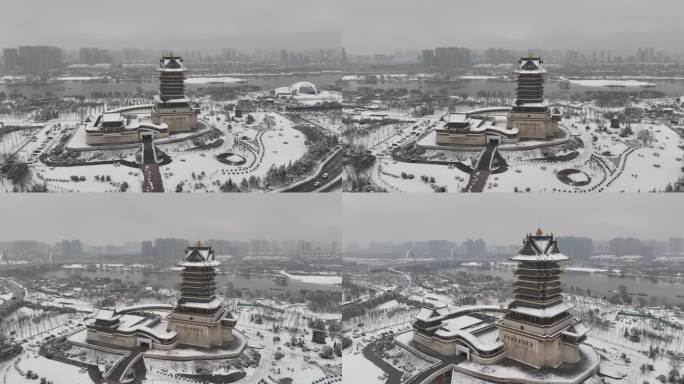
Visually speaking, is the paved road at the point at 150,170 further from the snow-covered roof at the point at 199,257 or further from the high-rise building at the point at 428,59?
the high-rise building at the point at 428,59

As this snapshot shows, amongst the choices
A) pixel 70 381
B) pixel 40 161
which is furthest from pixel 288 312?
pixel 40 161

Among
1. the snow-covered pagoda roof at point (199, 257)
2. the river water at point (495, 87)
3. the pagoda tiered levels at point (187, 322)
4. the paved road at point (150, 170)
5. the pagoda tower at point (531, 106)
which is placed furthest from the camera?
the river water at point (495, 87)

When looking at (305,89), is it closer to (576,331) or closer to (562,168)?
(562,168)

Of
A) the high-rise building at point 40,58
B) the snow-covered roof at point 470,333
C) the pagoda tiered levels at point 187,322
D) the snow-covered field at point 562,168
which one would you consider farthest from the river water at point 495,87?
the high-rise building at point 40,58

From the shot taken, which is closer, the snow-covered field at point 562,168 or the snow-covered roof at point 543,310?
the snow-covered roof at point 543,310

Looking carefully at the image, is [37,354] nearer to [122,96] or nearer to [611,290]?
[122,96]

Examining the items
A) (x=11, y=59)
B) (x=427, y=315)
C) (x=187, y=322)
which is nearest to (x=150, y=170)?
(x=187, y=322)
